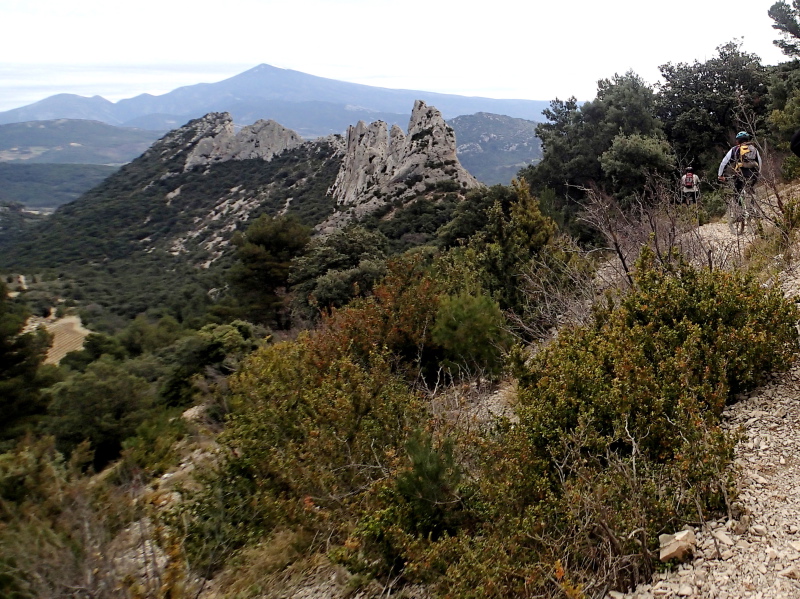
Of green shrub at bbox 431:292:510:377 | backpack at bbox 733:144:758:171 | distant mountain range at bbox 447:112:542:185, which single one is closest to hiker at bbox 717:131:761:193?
backpack at bbox 733:144:758:171

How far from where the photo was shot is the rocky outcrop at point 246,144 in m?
→ 63.0

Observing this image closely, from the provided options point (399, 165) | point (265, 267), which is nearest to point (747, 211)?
point (265, 267)

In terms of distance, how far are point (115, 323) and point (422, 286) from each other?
31.6 meters

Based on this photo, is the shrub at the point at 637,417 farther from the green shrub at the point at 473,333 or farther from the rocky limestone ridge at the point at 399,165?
the rocky limestone ridge at the point at 399,165

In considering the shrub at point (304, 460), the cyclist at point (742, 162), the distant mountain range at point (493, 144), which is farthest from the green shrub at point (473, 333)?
the distant mountain range at point (493, 144)

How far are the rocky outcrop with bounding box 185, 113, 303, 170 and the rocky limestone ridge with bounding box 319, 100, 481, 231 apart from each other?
73.6 feet

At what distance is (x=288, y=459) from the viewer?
14.3ft

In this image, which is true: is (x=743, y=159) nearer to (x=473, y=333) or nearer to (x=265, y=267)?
(x=473, y=333)

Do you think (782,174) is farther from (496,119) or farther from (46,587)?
(496,119)

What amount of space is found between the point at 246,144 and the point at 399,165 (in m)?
35.6

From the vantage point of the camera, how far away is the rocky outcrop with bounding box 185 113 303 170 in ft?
207

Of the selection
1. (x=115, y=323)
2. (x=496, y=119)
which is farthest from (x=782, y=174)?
(x=496, y=119)

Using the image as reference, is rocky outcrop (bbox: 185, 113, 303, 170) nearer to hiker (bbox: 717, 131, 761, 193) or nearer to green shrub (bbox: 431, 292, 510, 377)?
green shrub (bbox: 431, 292, 510, 377)

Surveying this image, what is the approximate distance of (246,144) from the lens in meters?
65.1
